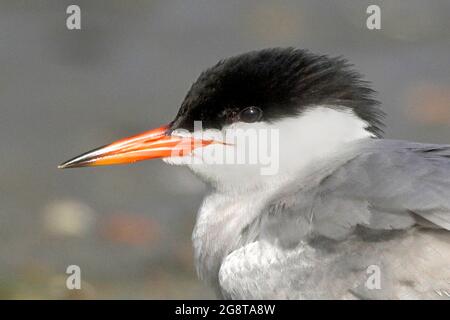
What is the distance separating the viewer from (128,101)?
23.7 feet

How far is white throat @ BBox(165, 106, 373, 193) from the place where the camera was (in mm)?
4125

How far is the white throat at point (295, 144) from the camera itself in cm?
412

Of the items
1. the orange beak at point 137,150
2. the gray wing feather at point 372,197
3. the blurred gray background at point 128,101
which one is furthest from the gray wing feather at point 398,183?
the blurred gray background at point 128,101

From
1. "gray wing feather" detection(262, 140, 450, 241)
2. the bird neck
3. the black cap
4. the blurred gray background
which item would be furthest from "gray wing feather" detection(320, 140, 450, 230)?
the blurred gray background

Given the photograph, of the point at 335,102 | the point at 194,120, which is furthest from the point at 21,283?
the point at 335,102

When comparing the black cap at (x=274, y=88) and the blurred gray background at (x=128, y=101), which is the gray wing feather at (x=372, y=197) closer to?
the black cap at (x=274, y=88)

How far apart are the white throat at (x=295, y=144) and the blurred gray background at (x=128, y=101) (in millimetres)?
1630

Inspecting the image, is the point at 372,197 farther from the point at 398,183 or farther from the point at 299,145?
the point at 299,145

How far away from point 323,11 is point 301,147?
4074 millimetres

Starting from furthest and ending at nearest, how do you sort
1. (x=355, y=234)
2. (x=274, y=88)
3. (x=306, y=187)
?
1. (x=274, y=88)
2. (x=306, y=187)
3. (x=355, y=234)

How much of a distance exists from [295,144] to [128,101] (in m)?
3.22

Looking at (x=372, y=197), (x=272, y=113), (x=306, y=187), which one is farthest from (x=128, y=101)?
(x=372, y=197)

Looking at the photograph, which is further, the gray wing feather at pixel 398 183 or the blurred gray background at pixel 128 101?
the blurred gray background at pixel 128 101

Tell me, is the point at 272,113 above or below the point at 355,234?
above
